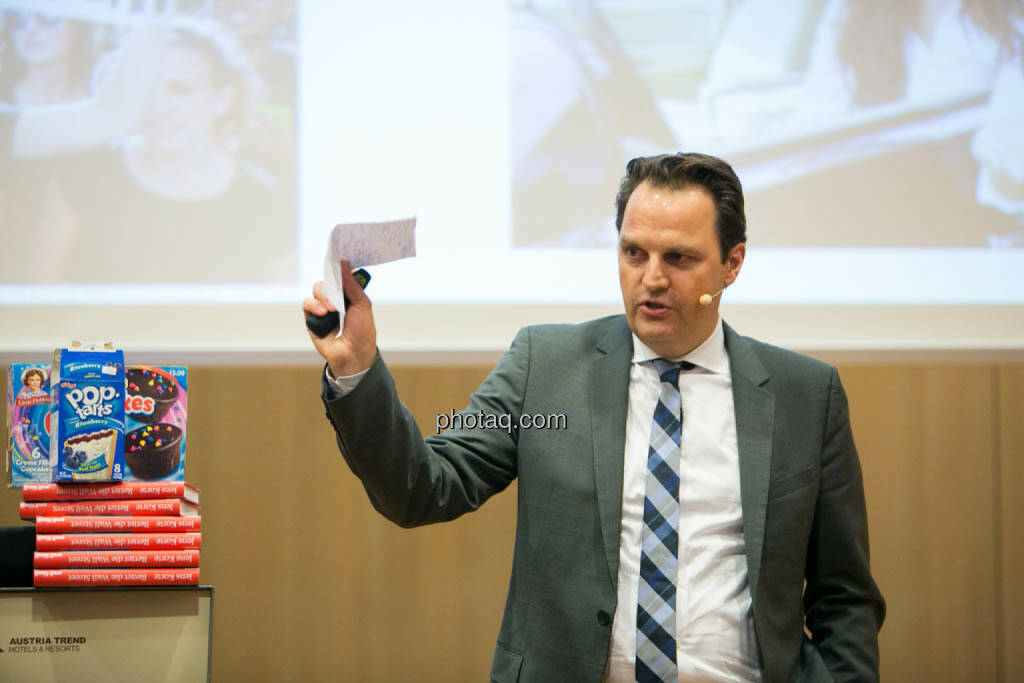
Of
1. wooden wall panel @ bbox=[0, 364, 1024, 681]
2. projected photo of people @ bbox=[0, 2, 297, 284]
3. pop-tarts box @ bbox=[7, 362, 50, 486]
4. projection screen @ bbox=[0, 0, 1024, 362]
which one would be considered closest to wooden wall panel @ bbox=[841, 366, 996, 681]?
wooden wall panel @ bbox=[0, 364, 1024, 681]

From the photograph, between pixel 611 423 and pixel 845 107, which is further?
pixel 845 107

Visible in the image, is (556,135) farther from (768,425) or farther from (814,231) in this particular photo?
(768,425)

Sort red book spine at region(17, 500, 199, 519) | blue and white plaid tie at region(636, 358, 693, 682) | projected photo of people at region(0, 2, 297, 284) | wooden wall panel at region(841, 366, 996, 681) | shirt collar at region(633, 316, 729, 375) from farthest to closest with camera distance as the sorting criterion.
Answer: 1. wooden wall panel at region(841, 366, 996, 681)
2. projected photo of people at region(0, 2, 297, 284)
3. shirt collar at region(633, 316, 729, 375)
4. red book spine at region(17, 500, 199, 519)
5. blue and white plaid tie at region(636, 358, 693, 682)

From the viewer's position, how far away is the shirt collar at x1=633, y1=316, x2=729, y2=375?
185 cm

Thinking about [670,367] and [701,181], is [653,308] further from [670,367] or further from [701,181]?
[701,181]

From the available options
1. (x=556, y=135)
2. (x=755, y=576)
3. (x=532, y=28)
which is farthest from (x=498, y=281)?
(x=755, y=576)

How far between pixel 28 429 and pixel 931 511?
8.11 feet

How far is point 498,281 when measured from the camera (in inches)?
113

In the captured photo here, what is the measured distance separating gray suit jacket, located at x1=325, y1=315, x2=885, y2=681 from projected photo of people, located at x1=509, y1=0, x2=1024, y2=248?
1.16 meters

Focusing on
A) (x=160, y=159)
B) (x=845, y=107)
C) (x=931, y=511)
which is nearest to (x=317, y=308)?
(x=160, y=159)

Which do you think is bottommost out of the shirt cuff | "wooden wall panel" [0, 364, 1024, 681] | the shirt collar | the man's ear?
"wooden wall panel" [0, 364, 1024, 681]

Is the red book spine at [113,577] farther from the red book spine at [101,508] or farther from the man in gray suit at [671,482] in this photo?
the man in gray suit at [671,482]

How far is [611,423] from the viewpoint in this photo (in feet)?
5.74

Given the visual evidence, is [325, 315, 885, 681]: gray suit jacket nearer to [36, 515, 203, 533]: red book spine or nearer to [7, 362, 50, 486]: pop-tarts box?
[36, 515, 203, 533]: red book spine
